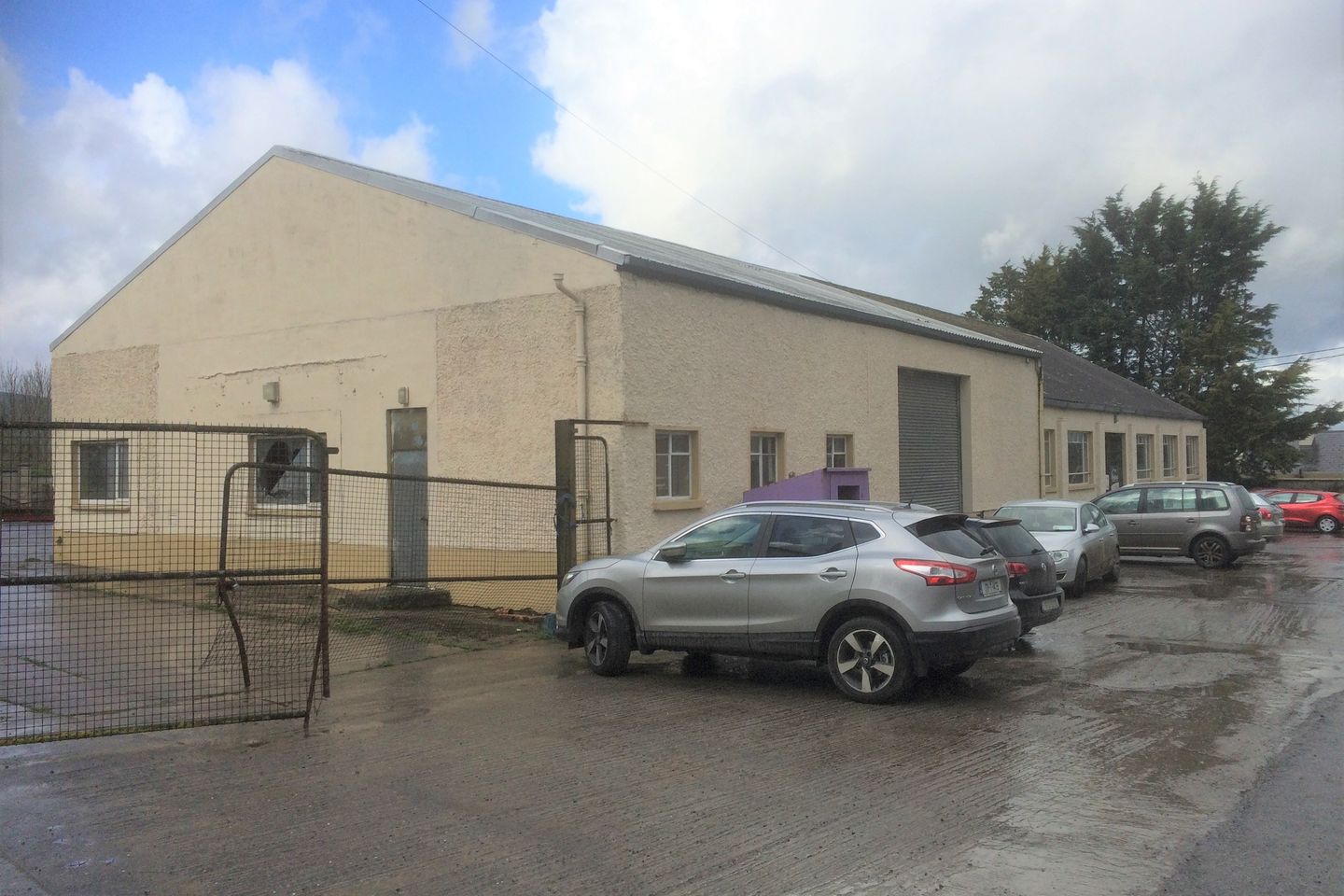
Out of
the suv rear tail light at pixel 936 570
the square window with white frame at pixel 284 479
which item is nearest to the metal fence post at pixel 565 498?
the square window with white frame at pixel 284 479

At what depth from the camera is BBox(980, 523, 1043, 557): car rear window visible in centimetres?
1031

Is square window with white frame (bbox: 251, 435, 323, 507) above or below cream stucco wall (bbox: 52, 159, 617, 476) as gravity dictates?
below

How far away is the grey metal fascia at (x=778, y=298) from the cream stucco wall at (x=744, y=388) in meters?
0.12

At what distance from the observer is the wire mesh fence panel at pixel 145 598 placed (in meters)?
6.88

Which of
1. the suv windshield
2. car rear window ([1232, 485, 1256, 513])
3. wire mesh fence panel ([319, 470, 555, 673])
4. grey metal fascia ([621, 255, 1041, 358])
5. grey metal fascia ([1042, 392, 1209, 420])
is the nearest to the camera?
wire mesh fence panel ([319, 470, 555, 673])

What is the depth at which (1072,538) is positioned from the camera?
581 inches

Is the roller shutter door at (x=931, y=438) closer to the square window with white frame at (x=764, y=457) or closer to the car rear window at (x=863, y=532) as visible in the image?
the square window with white frame at (x=764, y=457)

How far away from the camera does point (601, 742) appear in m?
6.89

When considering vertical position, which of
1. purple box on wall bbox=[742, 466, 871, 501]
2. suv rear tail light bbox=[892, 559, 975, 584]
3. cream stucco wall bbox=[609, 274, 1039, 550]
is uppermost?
cream stucco wall bbox=[609, 274, 1039, 550]

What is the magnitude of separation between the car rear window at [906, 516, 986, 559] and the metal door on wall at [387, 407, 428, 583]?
703 cm

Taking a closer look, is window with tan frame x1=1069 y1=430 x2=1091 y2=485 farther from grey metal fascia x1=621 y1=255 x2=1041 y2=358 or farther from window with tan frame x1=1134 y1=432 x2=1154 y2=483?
grey metal fascia x1=621 y1=255 x2=1041 y2=358

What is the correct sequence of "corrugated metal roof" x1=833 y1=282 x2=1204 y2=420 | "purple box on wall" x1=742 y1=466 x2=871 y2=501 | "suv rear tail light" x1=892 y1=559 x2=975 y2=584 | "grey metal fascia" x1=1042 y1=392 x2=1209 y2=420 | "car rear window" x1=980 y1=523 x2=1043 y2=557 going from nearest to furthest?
"suv rear tail light" x1=892 y1=559 x2=975 y2=584 < "car rear window" x1=980 y1=523 x2=1043 y2=557 < "purple box on wall" x1=742 y1=466 x2=871 y2=501 < "grey metal fascia" x1=1042 y1=392 x2=1209 y2=420 < "corrugated metal roof" x1=833 y1=282 x2=1204 y2=420

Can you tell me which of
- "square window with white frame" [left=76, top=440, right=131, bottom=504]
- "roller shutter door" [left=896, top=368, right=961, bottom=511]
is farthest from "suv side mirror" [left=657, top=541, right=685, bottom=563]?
"roller shutter door" [left=896, top=368, right=961, bottom=511]

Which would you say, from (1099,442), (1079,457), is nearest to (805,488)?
(1079,457)
